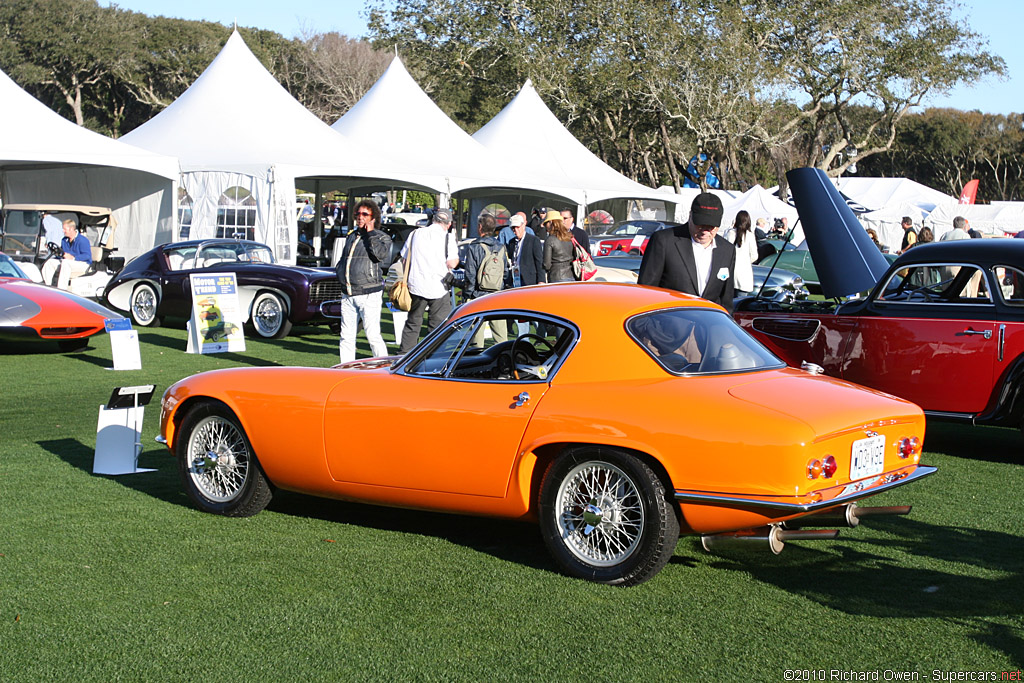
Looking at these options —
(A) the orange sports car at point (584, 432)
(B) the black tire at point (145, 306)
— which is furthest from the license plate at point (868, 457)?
(B) the black tire at point (145, 306)

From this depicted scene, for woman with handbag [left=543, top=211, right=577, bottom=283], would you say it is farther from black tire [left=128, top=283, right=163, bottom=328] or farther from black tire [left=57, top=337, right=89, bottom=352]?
black tire [left=128, top=283, right=163, bottom=328]

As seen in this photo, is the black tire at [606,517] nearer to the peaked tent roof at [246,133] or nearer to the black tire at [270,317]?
the black tire at [270,317]

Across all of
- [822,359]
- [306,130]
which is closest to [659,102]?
[306,130]

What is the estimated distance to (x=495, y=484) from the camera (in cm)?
515

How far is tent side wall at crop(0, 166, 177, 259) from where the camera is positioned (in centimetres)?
2323

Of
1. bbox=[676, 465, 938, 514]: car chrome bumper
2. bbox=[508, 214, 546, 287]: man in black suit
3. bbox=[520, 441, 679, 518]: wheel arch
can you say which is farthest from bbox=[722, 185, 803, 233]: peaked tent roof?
bbox=[676, 465, 938, 514]: car chrome bumper

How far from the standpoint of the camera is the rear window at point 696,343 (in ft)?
16.9

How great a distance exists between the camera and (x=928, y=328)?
26.0 feet

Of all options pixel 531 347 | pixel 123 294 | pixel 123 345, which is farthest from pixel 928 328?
pixel 123 294

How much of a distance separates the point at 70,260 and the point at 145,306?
9.72 feet

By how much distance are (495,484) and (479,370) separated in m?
0.70

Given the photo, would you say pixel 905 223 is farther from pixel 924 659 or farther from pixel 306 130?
pixel 924 659

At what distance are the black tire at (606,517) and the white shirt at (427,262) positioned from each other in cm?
629

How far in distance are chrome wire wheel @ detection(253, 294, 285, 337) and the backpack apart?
5022mm
